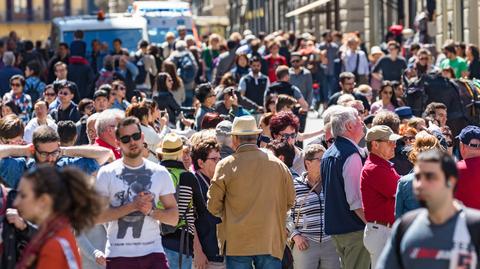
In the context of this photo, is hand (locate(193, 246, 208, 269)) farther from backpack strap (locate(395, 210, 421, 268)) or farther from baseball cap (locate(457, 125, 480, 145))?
backpack strap (locate(395, 210, 421, 268))

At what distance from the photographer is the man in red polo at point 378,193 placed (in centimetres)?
1081

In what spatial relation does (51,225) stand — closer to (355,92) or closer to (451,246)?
(451,246)

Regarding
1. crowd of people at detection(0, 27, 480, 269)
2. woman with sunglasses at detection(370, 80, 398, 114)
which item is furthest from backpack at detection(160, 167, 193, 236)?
woman with sunglasses at detection(370, 80, 398, 114)

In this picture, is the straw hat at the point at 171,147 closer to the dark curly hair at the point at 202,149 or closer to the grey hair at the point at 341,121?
the dark curly hair at the point at 202,149

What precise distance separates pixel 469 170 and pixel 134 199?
240cm

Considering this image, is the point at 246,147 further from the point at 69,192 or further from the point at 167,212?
the point at 69,192

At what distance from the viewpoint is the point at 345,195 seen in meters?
11.2

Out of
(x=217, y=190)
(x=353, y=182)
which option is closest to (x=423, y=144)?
(x=353, y=182)

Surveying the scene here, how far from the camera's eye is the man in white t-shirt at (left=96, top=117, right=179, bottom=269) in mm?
9422

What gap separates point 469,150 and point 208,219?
192cm

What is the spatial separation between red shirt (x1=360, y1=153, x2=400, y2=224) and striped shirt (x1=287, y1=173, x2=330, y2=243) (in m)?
0.74

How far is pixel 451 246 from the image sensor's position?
7.02 m

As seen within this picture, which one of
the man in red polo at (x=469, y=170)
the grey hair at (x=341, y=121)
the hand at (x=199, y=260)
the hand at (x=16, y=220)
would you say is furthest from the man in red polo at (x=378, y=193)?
the hand at (x=16, y=220)

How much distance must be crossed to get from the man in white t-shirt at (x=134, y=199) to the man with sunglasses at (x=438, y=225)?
2.62m
